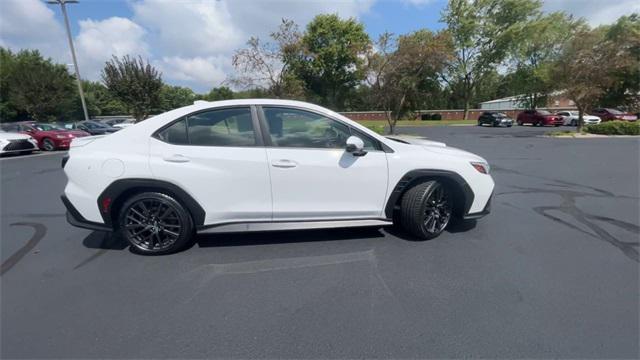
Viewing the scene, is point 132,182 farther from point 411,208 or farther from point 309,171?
point 411,208

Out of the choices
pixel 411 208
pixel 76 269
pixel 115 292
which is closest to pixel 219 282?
pixel 115 292

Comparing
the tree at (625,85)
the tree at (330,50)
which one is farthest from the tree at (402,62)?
the tree at (330,50)

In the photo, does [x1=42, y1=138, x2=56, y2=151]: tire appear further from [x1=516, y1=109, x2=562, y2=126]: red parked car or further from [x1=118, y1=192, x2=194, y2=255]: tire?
[x1=516, y1=109, x2=562, y2=126]: red parked car

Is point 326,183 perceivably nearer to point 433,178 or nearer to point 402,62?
point 433,178

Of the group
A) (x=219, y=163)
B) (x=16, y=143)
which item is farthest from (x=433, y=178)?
(x=16, y=143)

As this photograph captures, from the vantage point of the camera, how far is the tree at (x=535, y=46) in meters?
40.6

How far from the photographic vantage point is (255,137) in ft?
10.9

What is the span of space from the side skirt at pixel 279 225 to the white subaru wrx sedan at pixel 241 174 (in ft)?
0.04

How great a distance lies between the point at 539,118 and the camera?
2923cm

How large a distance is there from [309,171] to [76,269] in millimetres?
2554

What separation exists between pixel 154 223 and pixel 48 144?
17.3 m

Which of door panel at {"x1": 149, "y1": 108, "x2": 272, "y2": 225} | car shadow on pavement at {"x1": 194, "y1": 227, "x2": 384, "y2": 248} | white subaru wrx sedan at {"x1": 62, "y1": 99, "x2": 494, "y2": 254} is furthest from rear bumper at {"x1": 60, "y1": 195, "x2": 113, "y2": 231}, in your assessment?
car shadow on pavement at {"x1": 194, "y1": 227, "x2": 384, "y2": 248}

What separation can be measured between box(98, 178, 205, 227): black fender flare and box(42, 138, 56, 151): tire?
54.9 ft

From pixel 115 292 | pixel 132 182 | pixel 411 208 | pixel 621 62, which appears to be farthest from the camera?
pixel 621 62
